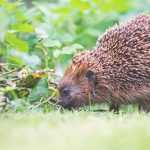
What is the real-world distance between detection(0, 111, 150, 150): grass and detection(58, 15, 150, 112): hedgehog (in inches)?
55.0

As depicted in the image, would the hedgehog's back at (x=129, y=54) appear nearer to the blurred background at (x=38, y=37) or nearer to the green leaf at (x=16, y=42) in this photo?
the blurred background at (x=38, y=37)

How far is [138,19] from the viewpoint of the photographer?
27.1 ft

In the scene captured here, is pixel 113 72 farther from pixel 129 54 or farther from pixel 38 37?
pixel 38 37

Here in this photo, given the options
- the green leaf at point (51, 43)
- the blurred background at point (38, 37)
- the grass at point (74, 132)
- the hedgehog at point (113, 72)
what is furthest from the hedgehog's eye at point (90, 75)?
the grass at point (74, 132)

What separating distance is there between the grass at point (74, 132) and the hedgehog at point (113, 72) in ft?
4.58

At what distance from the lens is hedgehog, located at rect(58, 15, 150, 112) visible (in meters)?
8.02

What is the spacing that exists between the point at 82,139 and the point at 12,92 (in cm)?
324

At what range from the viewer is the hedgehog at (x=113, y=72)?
26.3ft

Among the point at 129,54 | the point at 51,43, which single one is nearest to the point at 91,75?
the point at 129,54

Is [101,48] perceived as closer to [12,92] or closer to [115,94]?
[115,94]

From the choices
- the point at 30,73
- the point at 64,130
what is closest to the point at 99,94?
the point at 30,73

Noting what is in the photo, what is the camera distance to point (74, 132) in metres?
5.25

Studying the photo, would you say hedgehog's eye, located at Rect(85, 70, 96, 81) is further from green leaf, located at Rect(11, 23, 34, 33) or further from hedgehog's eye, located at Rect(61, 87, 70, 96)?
green leaf, located at Rect(11, 23, 34, 33)

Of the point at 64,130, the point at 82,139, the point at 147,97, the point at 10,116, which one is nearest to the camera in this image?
the point at 82,139
